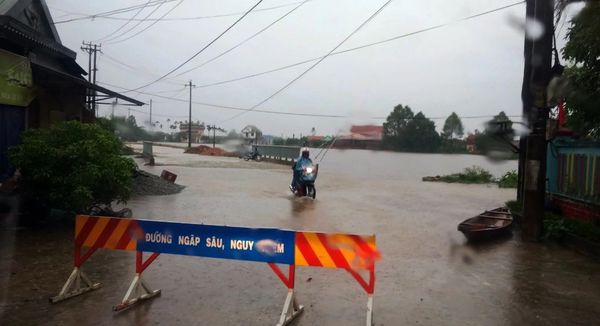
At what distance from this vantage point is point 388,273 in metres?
6.84

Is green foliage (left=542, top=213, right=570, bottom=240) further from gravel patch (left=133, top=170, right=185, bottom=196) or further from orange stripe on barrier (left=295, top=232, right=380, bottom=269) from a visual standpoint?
gravel patch (left=133, top=170, right=185, bottom=196)

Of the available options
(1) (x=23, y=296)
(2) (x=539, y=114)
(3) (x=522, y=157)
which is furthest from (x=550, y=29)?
(1) (x=23, y=296)

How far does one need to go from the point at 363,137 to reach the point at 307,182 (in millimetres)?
3542

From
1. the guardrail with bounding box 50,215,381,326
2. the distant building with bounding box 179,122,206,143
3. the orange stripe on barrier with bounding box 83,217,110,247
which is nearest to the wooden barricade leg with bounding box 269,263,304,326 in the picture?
the guardrail with bounding box 50,215,381,326

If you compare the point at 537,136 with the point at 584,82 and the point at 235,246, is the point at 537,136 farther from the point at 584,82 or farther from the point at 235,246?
the point at 235,246

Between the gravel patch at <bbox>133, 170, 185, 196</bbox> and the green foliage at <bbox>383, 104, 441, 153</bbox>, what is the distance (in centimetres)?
777

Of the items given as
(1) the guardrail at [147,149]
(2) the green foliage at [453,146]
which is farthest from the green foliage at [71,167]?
(1) the guardrail at [147,149]

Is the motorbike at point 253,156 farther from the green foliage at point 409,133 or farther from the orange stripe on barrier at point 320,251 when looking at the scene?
the orange stripe on barrier at point 320,251

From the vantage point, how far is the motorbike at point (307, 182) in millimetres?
15094

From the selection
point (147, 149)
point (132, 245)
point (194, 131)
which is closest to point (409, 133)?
point (132, 245)

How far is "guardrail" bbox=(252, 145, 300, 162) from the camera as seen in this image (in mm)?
34125

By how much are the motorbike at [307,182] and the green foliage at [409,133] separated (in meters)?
3.58

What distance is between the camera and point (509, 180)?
942 inches

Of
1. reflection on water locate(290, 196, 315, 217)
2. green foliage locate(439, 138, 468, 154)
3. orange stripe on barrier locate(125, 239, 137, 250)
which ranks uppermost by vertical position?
green foliage locate(439, 138, 468, 154)
